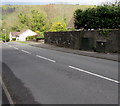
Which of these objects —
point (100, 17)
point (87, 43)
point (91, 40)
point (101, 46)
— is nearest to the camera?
point (101, 46)

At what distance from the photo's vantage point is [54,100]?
6.00 m

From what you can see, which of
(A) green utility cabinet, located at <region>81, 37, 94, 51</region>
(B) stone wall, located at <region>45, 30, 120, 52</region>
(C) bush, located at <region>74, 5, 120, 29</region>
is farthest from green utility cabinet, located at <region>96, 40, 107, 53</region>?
(C) bush, located at <region>74, 5, 120, 29</region>

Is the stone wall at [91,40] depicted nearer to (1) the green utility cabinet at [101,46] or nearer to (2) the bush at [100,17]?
(1) the green utility cabinet at [101,46]

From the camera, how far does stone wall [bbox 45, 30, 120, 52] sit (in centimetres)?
2046

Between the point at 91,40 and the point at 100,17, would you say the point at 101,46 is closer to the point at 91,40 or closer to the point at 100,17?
the point at 91,40

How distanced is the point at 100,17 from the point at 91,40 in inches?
215

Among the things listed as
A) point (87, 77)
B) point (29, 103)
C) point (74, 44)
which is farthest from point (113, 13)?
point (29, 103)

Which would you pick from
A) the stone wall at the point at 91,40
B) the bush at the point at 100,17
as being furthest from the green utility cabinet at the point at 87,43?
the bush at the point at 100,17

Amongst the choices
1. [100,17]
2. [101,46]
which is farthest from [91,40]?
[100,17]

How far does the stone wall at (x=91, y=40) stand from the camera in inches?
805

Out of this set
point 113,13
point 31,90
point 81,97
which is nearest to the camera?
point 81,97

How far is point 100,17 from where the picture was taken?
27.5 metres

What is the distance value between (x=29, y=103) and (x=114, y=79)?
4.30 m

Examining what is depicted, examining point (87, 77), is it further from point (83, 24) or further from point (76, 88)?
point (83, 24)
